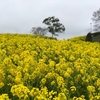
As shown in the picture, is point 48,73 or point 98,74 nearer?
point 48,73

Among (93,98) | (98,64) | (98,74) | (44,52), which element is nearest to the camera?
(93,98)

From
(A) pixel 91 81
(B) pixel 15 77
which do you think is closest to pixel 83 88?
(A) pixel 91 81

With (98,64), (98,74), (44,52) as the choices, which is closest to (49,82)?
(98,74)

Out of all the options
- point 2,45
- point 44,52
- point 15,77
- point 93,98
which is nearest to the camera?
point 93,98

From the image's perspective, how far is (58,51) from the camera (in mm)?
8523

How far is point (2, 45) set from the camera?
9.27 m

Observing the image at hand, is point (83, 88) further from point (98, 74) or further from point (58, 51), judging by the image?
point (58, 51)

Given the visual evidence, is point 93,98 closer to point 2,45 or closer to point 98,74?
point 98,74

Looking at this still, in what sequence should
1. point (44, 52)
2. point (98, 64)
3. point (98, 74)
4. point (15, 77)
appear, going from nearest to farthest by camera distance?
point (15, 77), point (98, 74), point (98, 64), point (44, 52)

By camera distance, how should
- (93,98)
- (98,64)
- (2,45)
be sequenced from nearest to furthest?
(93,98)
(98,64)
(2,45)

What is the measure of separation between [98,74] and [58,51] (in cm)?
228

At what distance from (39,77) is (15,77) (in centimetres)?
44

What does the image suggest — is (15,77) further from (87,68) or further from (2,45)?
(2,45)

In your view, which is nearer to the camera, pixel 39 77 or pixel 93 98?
pixel 93 98
